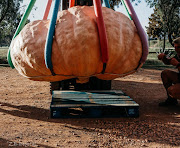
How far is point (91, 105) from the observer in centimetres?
409

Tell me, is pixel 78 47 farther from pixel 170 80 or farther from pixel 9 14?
pixel 9 14

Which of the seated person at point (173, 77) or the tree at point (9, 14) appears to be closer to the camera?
the seated person at point (173, 77)

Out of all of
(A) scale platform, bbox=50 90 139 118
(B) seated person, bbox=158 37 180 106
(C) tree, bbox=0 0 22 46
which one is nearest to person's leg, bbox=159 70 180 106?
(B) seated person, bbox=158 37 180 106

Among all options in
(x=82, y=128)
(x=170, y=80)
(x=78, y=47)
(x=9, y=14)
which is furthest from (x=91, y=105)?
(x=9, y=14)

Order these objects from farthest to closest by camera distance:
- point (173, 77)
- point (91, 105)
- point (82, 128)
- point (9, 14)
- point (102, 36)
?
point (9, 14) < point (173, 77) < point (91, 105) < point (82, 128) < point (102, 36)

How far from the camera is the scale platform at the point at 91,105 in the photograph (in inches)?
160

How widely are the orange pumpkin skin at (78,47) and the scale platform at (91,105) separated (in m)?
2.11

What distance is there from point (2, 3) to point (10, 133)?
48.1 feet

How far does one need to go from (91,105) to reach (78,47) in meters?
2.48

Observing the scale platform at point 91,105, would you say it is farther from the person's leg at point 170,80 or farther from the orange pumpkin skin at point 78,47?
the orange pumpkin skin at point 78,47

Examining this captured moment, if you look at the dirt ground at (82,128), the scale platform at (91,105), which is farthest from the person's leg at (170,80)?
the scale platform at (91,105)

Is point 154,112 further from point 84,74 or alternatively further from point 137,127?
point 84,74

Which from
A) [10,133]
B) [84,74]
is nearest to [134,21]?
[84,74]

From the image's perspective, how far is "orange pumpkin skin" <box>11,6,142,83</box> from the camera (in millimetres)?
1739
